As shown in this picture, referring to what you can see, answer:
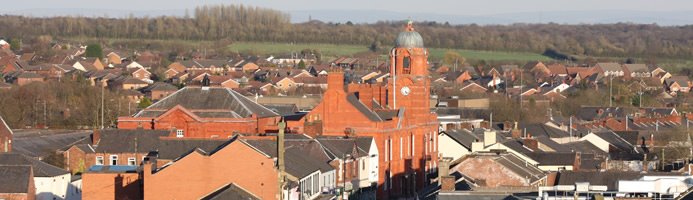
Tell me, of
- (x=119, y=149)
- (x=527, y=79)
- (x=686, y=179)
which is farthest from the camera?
(x=527, y=79)

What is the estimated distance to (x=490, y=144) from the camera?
238 feet

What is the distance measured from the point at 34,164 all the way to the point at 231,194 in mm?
16037

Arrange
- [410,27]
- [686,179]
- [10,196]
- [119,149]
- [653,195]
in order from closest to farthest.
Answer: [653,195] < [686,179] < [10,196] < [119,149] < [410,27]

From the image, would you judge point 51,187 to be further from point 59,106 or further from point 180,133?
point 59,106


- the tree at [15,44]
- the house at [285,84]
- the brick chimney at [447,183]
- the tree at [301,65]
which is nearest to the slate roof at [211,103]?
the brick chimney at [447,183]

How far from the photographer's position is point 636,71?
18175 cm

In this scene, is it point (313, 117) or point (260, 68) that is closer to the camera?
point (313, 117)

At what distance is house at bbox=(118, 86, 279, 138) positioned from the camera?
72.2 meters

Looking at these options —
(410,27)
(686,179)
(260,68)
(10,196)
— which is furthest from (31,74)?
(686,179)

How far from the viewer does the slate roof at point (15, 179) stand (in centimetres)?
5844

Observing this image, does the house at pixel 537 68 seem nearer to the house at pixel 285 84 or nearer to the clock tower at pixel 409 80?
the house at pixel 285 84

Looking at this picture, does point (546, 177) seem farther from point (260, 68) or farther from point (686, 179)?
point (260, 68)

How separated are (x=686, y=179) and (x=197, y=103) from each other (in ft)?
96.2

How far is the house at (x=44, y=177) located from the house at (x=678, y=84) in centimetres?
10087
